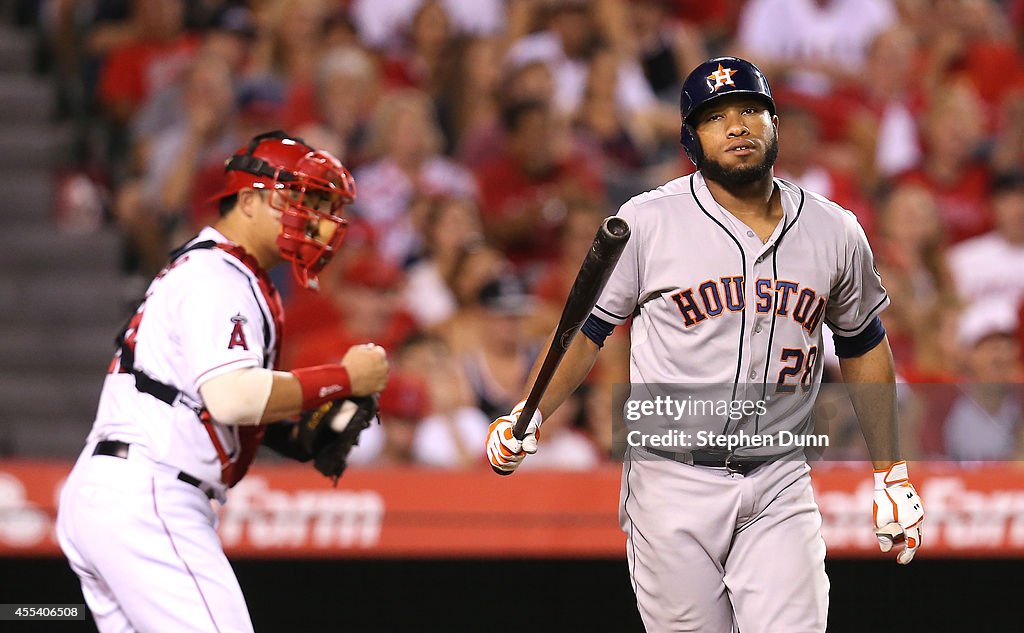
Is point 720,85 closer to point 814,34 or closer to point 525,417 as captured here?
point 525,417

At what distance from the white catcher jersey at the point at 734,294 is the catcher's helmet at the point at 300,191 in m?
0.85

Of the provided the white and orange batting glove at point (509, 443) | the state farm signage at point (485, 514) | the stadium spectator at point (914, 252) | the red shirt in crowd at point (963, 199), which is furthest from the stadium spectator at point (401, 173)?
the white and orange batting glove at point (509, 443)

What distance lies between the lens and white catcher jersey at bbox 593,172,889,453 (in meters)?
3.58

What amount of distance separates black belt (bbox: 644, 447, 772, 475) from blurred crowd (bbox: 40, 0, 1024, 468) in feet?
8.12

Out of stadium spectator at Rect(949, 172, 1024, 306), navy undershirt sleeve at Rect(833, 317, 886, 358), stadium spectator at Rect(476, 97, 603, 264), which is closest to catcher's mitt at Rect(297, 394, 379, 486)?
navy undershirt sleeve at Rect(833, 317, 886, 358)

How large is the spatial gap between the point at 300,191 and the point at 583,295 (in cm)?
101

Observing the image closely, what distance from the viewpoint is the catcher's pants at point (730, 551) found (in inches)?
138

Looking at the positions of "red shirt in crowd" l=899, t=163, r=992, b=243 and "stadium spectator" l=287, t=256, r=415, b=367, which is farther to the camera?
"red shirt in crowd" l=899, t=163, r=992, b=243

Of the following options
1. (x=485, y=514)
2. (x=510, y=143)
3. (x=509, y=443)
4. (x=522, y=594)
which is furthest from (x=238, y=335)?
(x=510, y=143)

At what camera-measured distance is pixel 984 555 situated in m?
5.47

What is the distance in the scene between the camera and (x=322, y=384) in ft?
12.3

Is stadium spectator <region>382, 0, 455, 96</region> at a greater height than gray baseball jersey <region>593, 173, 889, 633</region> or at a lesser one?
greater

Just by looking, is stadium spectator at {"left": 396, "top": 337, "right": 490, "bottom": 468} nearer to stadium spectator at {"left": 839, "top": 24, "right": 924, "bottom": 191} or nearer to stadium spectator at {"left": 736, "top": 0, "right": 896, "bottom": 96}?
stadium spectator at {"left": 839, "top": 24, "right": 924, "bottom": 191}

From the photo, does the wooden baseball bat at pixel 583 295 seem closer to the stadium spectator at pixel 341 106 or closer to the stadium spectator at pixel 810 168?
the stadium spectator at pixel 810 168
